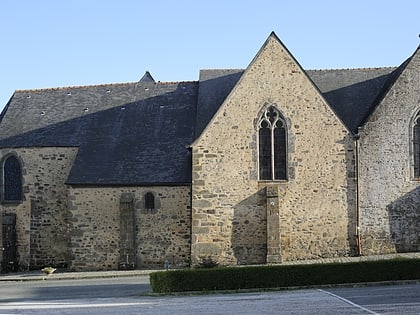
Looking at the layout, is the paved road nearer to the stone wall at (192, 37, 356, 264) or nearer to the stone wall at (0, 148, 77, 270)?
the stone wall at (192, 37, 356, 264)

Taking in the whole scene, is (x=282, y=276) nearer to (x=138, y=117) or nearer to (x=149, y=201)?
(x=149, y=201)

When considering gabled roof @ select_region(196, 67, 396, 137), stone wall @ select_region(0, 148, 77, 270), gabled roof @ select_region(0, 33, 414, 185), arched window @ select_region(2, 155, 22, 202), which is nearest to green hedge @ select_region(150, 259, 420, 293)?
gabled roof @ select_region(0, 33, 414, 185)

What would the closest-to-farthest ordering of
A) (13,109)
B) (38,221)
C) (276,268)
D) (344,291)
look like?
(344,291) → (276,268) → (38,221) → (13,109)

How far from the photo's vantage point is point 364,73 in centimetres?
2989

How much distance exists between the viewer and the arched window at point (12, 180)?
94.3 ft

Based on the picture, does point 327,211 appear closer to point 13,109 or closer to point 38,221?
point 38,221

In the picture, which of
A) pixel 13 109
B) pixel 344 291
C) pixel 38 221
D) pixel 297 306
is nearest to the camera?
pixel 297 306

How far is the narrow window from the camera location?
27094 millimetres

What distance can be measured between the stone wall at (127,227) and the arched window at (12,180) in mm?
2973

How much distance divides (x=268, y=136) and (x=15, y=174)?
1132 centimetres

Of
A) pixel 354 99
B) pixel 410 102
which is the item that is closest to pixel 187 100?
pixel 354 99

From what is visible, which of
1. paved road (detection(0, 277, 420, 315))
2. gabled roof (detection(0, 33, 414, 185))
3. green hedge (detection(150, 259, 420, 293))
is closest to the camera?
paved road (detection(0, 277, 420, 315))

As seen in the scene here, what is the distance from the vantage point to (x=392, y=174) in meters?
26.6

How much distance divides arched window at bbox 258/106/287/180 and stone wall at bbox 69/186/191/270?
11.0 feet
